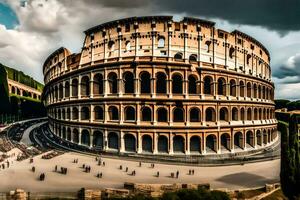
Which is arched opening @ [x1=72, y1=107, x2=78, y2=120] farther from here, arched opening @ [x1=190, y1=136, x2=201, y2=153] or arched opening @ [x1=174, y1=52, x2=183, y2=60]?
arched opening @ [x1=190, y1=136, x2=201, y2=153]


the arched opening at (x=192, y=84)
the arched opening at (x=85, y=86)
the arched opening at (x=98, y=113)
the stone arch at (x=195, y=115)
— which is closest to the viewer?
the stone arch at (x=195, y=115)

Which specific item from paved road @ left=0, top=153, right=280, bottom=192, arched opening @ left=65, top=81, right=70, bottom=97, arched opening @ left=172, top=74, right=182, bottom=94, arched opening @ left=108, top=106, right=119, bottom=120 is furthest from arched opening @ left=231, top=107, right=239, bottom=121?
arched opening @ left=65, top=81, right=70, bottom=97

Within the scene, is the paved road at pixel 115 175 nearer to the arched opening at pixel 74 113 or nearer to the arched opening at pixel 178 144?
the arched opening at pixel 178 144

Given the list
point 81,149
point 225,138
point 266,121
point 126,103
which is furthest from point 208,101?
point 81,149

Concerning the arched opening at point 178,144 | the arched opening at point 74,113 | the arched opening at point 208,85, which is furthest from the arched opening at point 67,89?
the arched opening at point 208,85

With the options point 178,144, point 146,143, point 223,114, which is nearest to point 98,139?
point 146,143

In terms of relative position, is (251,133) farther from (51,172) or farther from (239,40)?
(51,172)
